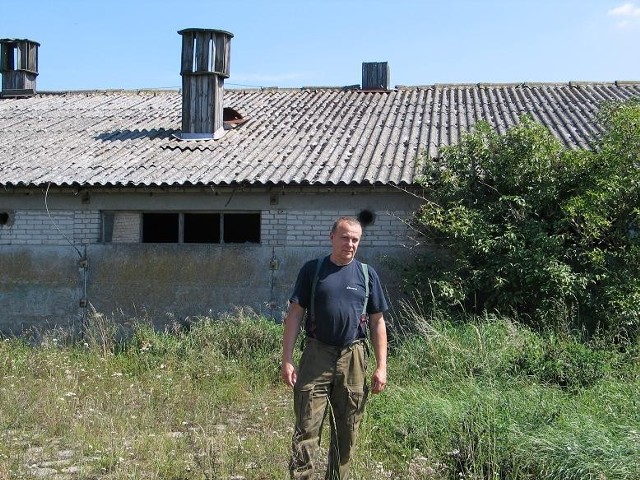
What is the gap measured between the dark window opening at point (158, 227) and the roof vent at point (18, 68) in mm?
7836

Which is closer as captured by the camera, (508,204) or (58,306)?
(508,204)

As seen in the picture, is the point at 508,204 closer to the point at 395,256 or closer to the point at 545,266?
the point at 545,266

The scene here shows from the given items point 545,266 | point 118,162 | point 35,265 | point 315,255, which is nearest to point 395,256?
point 315,255

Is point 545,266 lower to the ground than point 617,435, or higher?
higher

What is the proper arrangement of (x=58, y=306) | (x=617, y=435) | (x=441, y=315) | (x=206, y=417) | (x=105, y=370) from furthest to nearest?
(x=58, y=306) < (x=441, y=315) < (x=105, y=370) < (x=206, y=417) < (x=617, y=435)

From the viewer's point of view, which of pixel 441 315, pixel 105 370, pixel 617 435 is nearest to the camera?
pixel 617 435

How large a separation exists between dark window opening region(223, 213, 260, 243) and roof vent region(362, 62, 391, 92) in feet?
21.4

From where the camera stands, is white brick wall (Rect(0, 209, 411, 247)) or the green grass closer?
the green grass

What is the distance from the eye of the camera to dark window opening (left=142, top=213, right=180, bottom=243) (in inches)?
444

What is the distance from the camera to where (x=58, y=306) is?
1120 centimetres

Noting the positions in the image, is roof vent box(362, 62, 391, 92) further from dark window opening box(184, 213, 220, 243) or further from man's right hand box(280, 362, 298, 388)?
man's right hand box(280, 362, 298, 388)

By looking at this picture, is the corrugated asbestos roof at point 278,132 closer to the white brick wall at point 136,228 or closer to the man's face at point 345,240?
the white brick wall at point 136,228

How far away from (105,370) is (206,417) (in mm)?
2081

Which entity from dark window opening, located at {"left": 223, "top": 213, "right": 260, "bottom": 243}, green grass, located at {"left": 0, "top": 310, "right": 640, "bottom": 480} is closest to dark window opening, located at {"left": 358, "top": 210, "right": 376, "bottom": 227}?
green grass, located at {"left": 0, "top": 310, "right": 640, "bottom": 480}
